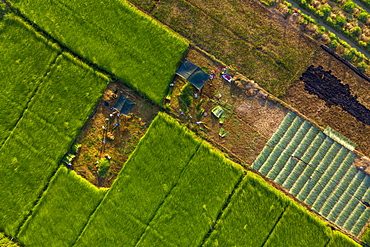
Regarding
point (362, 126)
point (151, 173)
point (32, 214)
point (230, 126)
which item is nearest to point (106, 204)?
point (151, 173)

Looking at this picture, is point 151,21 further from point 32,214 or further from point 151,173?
A: point 32,214

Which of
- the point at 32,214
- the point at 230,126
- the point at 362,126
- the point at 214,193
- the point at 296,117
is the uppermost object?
the point at 362,126

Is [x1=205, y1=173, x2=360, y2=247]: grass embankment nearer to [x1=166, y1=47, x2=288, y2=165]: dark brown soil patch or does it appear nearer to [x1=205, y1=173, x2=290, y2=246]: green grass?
[x1=205, y1=173, x2=290, y2=246]: green grass

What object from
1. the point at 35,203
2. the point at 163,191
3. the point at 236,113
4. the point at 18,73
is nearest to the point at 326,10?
the point at 236,113

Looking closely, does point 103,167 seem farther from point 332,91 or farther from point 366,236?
point 366,236

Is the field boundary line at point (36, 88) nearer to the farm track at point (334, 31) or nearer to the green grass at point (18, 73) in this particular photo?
the green grass at point (18, 73)
